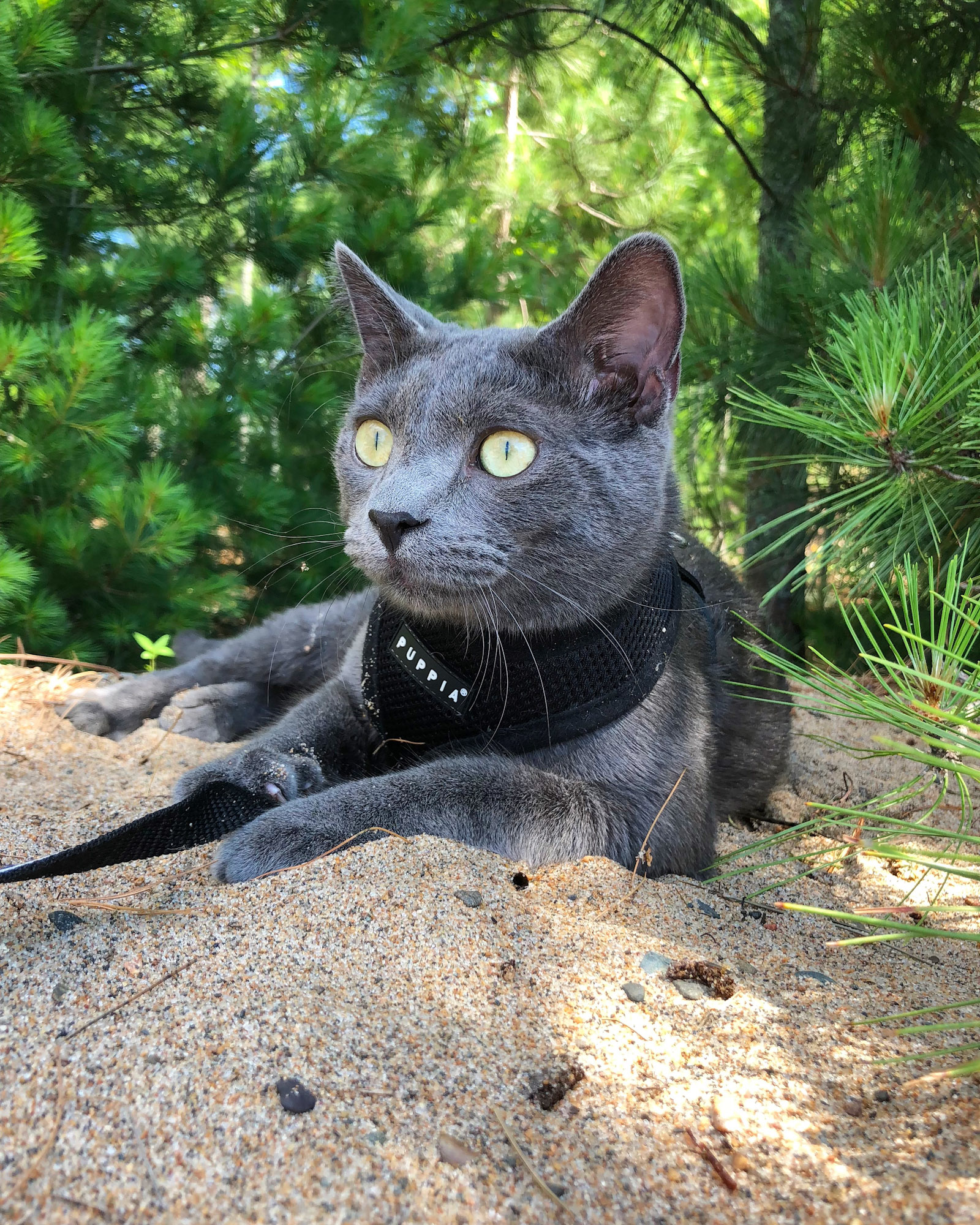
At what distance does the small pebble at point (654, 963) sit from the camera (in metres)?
1.16

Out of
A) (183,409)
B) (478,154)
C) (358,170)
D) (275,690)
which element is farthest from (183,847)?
(478,154)

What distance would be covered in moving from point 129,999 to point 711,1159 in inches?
23.9

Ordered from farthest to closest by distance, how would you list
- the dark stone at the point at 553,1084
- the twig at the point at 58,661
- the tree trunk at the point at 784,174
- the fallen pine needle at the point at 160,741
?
the tree trunk at the point at 784,174, the twig at the point at 58,661, the fallen pine needle at the point at 160,741, the dark stone at the point at 553,1084

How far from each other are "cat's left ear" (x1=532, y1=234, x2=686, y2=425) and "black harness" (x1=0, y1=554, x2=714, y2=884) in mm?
329

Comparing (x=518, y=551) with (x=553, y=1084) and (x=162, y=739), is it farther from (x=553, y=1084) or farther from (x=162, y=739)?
(x=162, y=739)

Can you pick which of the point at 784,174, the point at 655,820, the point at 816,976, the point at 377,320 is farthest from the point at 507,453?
the point at 784,174

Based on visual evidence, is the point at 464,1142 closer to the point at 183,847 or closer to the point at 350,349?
the point at 183,847

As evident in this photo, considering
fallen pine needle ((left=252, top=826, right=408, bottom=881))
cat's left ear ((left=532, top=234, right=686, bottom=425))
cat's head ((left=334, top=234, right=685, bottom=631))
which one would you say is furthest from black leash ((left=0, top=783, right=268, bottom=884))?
cat's left ear ((left=532, top=234, right=686, bottom=425))

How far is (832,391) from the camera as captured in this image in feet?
4.88

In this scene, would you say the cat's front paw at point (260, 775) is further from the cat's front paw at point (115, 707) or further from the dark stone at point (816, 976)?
the dark stone at point (816, 976)

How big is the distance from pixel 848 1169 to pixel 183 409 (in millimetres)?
2661

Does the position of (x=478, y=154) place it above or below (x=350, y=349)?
above

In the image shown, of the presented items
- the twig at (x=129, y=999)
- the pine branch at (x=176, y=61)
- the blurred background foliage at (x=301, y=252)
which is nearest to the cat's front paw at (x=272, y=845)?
the twig at (x=129, y=999)

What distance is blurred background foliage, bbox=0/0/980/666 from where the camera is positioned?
2.17 meters
